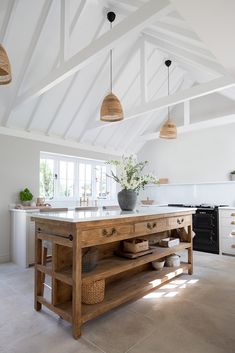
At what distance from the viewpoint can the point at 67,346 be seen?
184 centimetres

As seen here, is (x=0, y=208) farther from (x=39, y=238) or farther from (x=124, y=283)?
(x=124, y=283)

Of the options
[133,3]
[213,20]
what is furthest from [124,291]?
[133,3]

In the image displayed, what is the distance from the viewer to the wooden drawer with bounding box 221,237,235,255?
15.1 ft

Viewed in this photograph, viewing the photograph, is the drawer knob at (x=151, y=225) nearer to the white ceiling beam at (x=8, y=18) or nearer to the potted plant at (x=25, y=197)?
the potted plant at (x=25, y=197)

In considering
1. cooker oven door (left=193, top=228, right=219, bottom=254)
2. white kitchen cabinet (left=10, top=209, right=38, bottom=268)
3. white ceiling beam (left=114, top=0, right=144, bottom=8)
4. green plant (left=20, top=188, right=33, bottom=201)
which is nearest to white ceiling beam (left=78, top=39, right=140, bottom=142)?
white ceiling beam (left=114, top=0, right=144, bottom=8)

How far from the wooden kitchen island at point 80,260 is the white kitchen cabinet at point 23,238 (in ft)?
5.26

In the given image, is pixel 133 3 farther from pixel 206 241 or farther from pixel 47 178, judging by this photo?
pixel 206 241

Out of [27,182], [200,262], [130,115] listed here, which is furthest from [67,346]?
[130,115]

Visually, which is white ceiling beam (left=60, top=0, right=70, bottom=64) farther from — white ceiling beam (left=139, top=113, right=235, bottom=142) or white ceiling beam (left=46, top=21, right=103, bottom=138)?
white ceiling beam (left=139, top=113, right=235, bottom=142)

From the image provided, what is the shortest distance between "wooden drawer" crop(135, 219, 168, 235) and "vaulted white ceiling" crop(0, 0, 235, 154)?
2.04m

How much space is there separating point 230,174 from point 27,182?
4563mm

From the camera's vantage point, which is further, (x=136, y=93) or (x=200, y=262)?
(x=136, y=93)

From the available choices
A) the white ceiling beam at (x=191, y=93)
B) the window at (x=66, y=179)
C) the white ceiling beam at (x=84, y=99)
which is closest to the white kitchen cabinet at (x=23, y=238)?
the window at (x=66, y=179)

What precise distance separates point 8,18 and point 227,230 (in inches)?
203
